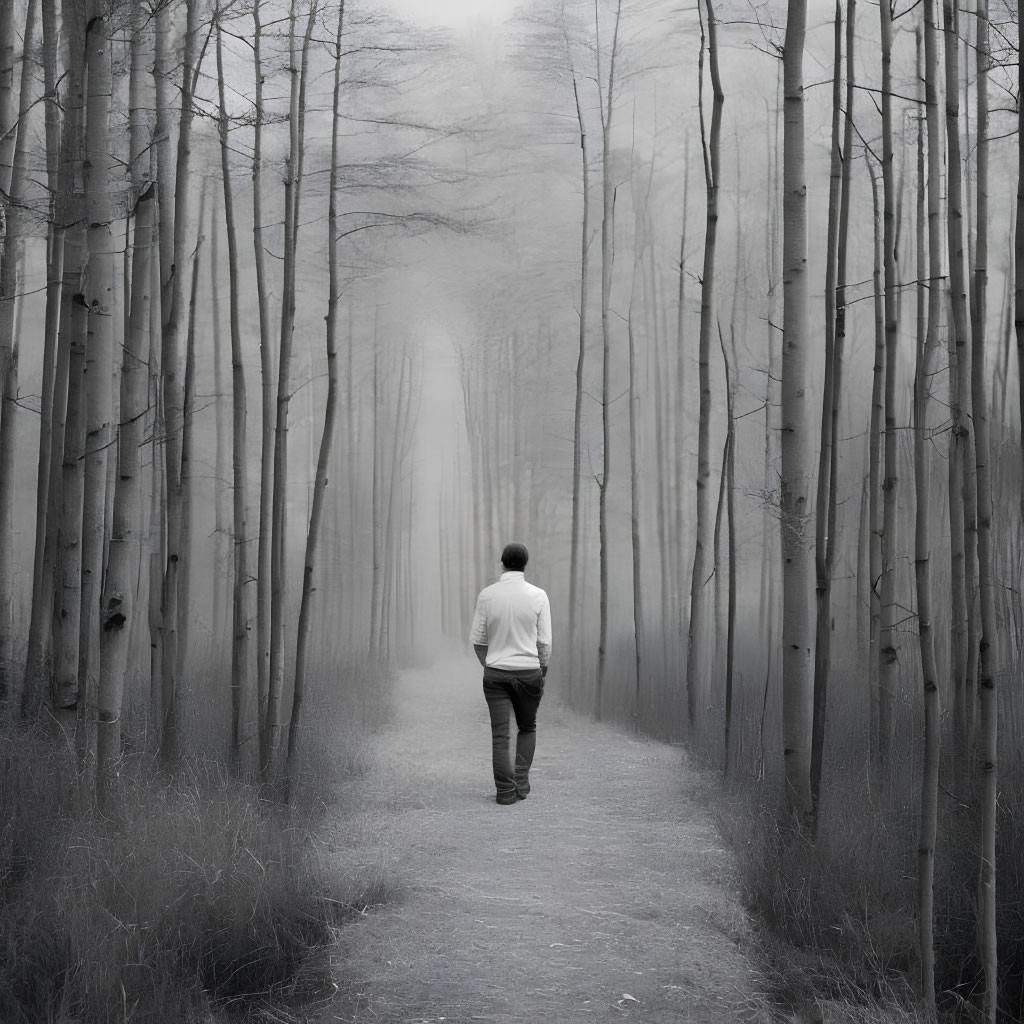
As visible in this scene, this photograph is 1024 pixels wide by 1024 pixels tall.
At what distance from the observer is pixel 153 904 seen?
282 centimetres

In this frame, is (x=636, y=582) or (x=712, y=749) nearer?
(x=712, y=749)

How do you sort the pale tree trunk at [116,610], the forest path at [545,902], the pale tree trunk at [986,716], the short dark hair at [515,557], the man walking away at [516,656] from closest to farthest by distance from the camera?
the pale tree trunk at [986,716]
the forest path at [545,902]
the pale tree trunk at [116,610]
the man walking away at [516,656]
the short dark hair at [515,557]

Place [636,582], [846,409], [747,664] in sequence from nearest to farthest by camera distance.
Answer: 1. [636,582]
2. [747,664]
3. [846,409]

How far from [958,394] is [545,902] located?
2.22m

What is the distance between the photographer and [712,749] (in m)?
5.77

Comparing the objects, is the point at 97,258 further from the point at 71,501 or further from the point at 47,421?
the point at 47,421

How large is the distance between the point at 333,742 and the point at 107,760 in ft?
8.43

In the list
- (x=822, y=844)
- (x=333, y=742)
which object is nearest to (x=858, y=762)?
(x=822, y=844)

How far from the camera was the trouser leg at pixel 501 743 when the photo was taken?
5059 mm

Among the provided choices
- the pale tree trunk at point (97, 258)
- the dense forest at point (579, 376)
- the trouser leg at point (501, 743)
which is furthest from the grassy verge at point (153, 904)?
the trouser leg at point (501, 743)

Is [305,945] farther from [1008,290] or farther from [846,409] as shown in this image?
[846,409]

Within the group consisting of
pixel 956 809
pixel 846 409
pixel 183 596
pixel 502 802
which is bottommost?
pixel 502 802

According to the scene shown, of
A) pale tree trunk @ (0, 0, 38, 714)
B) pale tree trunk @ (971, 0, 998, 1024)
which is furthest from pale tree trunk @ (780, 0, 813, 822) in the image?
pale tree trunk @ (0, 0, 38, 714)

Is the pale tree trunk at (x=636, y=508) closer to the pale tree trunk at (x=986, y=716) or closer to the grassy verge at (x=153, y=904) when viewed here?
the grassy verge at (x=153, y=904)
